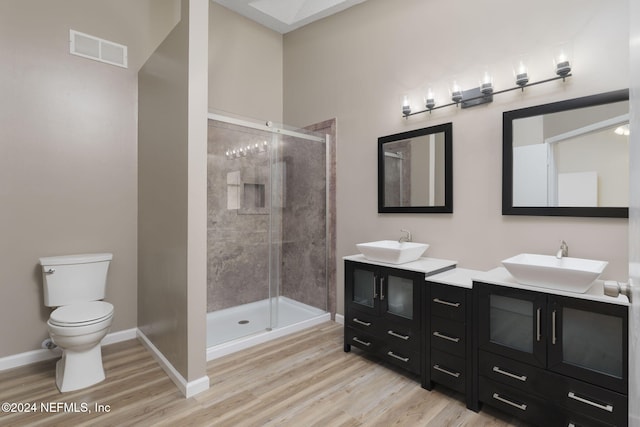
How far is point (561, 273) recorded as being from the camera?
1676 millimetres

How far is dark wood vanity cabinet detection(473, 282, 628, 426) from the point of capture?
1572 millimetres

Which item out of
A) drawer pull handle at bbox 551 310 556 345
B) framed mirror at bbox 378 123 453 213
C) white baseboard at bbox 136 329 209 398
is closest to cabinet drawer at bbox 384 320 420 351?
drawer pull handle at bbox 551 310 556 345

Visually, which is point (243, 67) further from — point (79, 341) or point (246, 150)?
point (79, 341)

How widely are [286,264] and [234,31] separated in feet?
8.61

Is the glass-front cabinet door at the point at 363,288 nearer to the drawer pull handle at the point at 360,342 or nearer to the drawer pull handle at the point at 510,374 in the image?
the drawer pull handle at the point at 360,342

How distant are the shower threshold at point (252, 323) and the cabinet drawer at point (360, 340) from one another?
26.2 inches

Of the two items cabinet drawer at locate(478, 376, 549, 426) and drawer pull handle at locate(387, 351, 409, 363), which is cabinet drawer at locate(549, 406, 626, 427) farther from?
drawer pull handle at locate(387, 351, 409, 363)

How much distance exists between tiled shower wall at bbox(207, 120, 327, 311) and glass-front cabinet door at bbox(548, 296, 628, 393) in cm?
216

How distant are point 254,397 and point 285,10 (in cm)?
377

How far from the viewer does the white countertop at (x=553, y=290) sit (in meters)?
1.58

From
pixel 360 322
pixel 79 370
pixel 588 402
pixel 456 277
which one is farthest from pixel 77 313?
pixel 588 402

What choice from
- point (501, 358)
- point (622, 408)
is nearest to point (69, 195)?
point (501, 358)

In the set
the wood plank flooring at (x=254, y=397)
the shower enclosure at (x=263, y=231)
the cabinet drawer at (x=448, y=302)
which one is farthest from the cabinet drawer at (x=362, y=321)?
the shower enclosure at (x=263, y=231)

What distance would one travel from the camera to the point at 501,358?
1.90m
